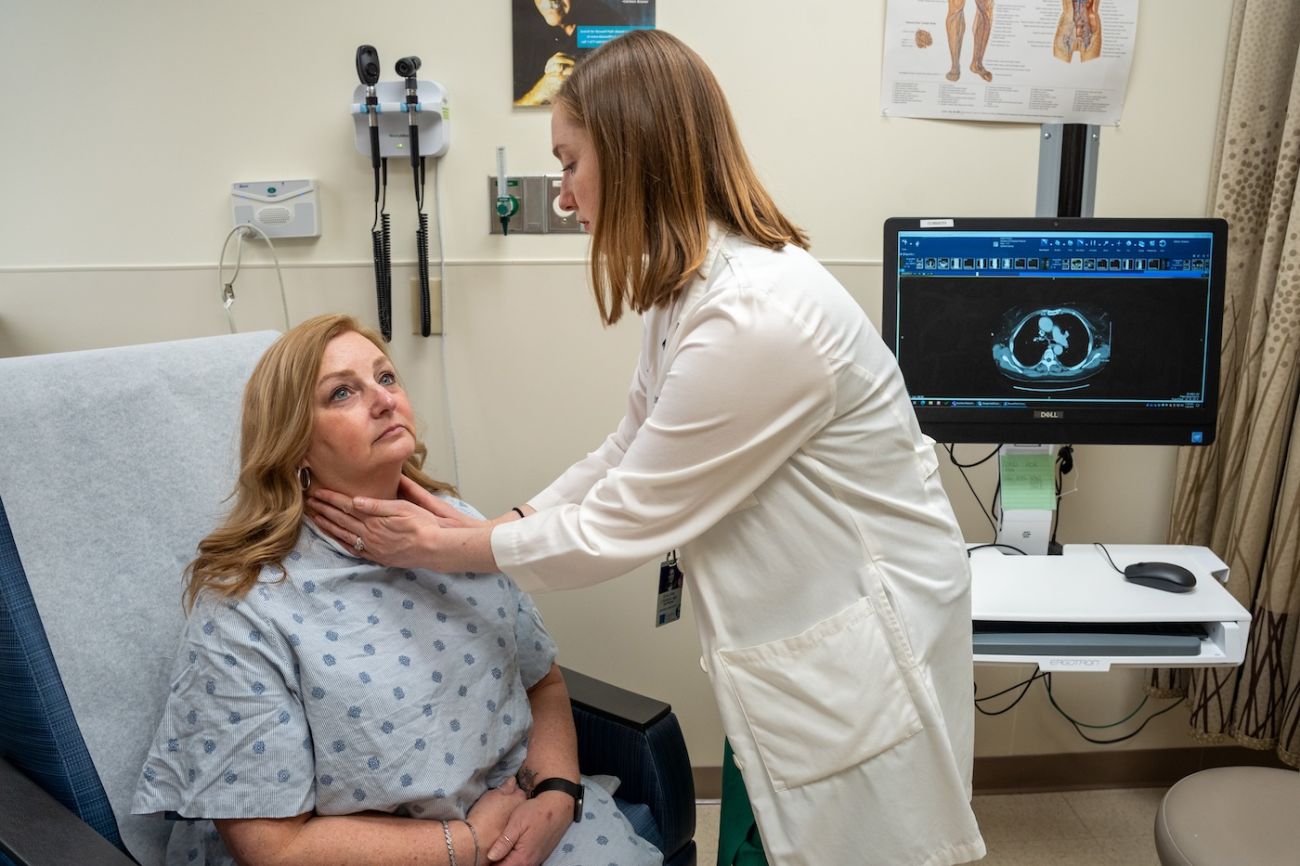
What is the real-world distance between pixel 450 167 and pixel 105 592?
110cm

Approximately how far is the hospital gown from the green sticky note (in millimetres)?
999

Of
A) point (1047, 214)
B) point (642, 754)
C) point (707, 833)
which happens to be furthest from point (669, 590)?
point (1047, 214)

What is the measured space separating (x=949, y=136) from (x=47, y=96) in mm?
1837

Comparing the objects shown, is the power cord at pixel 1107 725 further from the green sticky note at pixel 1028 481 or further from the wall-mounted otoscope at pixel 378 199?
the wall-mounted otoscope at pixel 378 199

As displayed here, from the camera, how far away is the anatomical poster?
206 centimetres

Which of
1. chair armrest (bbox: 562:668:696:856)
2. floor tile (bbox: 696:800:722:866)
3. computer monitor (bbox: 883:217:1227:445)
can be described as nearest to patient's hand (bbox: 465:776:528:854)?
chair armrest (bbox: 562:668:696:856)

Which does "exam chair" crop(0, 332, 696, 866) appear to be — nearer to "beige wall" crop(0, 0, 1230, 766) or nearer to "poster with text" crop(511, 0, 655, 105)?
"beige wall" crop(0, 0, 1230, 766)

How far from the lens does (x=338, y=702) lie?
3.96ft

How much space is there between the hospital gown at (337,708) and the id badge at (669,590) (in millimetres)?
256

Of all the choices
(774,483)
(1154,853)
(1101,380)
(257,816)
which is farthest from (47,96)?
(1154,853)

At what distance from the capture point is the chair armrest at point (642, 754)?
149 centimetres

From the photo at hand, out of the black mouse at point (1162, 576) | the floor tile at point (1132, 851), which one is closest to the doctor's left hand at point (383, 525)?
the black mouse at point (1162, 576)

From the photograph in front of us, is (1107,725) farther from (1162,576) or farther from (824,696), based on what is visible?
(824,696)

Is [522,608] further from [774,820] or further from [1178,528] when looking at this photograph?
[1178,528]
